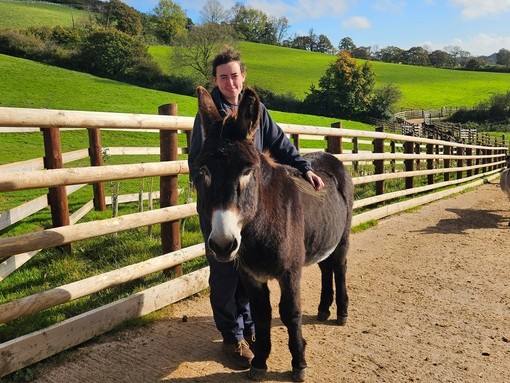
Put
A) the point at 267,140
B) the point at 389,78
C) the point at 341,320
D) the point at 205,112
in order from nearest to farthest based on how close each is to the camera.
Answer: the point at 205,112
the point at 267,140
the point at 341,320
the point at 389,78

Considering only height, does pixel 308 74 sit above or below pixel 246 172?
above

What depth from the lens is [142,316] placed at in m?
3.75

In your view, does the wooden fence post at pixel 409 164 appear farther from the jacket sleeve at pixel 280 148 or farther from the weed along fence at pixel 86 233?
the jacket sleeve at pixel 280 148

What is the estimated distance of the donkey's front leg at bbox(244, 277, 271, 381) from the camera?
3016 millimetres

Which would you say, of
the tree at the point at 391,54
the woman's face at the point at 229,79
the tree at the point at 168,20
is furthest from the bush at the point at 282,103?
the tree at the point at 391,54

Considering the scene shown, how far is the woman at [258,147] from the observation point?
10.2ft

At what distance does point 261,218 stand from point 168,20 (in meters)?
80.7

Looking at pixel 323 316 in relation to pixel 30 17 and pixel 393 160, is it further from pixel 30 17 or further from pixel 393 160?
pixel 30 17

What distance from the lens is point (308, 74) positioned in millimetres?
66250

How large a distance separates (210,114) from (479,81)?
272 ft

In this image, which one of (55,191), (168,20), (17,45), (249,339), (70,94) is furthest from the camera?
(168,20)

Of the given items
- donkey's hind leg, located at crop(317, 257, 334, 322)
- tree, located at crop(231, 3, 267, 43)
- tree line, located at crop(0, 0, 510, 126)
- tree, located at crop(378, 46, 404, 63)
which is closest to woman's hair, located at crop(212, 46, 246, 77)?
donkey's hind leg, located at crop(317, 257, 334, 322)

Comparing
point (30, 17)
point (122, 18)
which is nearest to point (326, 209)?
point (122, 18)

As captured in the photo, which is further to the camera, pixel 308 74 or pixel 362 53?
pixel 362 53
